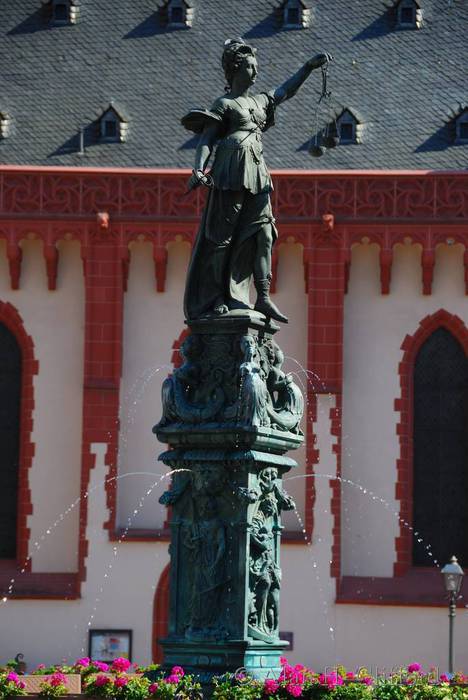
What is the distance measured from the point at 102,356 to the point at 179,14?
9299 mm

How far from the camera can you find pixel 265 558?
51.8 ft

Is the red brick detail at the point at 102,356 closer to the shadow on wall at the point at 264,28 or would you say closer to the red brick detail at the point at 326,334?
the red brick detail at the point at 326,334

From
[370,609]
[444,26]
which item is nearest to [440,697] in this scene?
[370,609]

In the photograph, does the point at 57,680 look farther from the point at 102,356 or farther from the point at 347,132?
the point at 347,132

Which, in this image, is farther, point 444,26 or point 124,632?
point 444,26

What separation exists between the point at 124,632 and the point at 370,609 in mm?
4960

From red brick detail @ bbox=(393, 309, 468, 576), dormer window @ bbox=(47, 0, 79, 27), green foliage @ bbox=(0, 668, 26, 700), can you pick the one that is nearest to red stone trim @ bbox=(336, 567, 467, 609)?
red brick detail @ bbox=(393, 309, 468, 576)

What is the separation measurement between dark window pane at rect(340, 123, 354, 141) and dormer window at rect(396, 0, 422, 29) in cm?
376

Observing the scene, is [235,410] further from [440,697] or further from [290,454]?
[290,454]

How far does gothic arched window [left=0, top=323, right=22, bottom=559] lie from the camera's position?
1657 inches

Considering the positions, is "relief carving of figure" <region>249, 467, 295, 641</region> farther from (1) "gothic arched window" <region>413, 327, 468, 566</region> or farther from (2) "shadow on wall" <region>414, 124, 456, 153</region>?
(2) "shadow on wall" <region>414, 124, 456, 153</region>

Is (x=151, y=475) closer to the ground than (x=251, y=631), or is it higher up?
higher up

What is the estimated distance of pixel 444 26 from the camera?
45500 millimetres

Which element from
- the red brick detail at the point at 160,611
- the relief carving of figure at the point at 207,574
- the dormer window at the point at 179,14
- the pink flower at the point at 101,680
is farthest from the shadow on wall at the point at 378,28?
the pink flower at the point at 101,680
